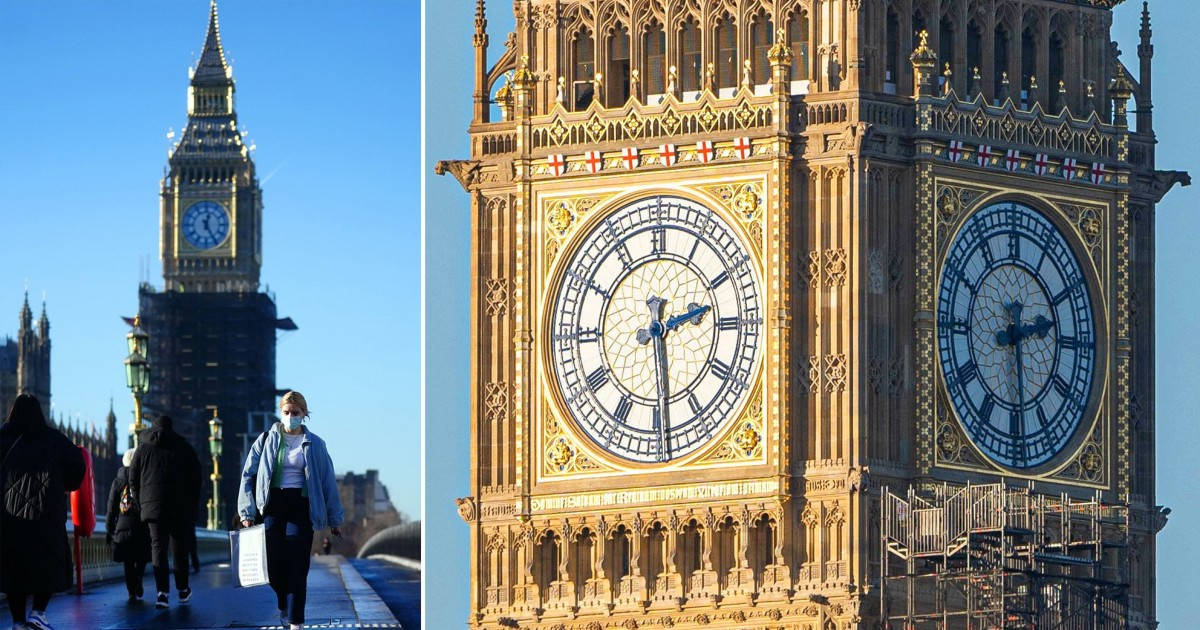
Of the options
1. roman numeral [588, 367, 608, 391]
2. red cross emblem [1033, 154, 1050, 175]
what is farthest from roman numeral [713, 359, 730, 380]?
red cross emblem [1033, 154, 1050, 175]

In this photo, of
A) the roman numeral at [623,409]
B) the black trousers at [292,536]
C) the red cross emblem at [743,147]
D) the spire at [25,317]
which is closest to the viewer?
the black trousers at [292,536]

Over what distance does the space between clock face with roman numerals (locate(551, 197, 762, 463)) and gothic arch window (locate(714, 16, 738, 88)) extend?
1.91 m

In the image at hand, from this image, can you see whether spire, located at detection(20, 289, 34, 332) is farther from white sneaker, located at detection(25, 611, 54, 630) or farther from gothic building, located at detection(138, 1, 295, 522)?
white sneaker, located at detection(25, 611, 54, 630)

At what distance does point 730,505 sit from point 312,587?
6211 millimetres

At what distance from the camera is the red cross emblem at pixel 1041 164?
65125 mm

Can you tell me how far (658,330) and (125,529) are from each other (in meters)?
14.8

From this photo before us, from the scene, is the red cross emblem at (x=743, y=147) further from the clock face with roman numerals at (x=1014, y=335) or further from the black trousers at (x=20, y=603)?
→ the black trousers at (x=20, y=603)

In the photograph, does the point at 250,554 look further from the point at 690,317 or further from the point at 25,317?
the point at 25,317

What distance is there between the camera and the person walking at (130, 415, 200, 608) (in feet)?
163

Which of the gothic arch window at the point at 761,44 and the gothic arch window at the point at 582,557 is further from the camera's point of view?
the gothic arch window at the point at 761,44

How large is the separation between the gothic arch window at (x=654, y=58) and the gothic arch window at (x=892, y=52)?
10.0 feet

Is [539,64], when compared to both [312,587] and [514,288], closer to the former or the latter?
[514,288]

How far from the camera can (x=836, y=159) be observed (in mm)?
63594

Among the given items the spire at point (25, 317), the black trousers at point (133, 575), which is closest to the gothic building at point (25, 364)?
the spire at point (25, 317)
